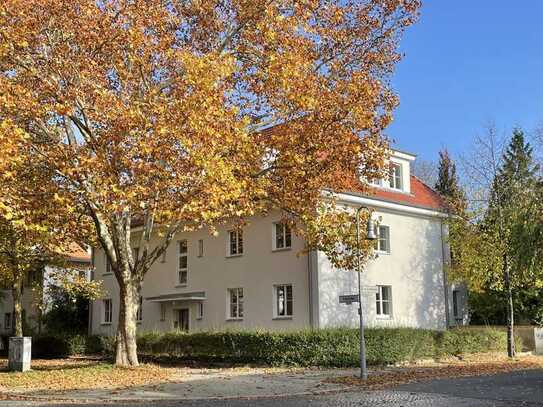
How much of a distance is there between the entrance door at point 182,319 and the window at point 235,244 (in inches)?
164

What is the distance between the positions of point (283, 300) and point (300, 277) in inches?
60.9

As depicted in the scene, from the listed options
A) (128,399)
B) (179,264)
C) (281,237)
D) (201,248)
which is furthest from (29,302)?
(128,399)

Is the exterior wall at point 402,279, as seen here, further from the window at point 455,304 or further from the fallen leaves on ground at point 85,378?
the fallen leaves on ground at point 85,378

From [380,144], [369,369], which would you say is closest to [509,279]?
[369,369]

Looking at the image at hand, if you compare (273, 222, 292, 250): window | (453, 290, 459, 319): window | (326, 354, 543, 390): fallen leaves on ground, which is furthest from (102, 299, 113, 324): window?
(326, 354, 543, 390): fallen leaves on ground

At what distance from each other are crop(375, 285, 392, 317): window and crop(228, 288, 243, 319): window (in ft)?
19.9

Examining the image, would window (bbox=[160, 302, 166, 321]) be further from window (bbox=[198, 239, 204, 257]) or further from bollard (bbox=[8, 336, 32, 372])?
bollard (bbox=[8, 336, 32, 372])

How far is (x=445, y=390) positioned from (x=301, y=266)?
11783mm

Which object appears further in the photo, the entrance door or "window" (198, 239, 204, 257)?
the entrance door

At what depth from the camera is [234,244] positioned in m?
29.7

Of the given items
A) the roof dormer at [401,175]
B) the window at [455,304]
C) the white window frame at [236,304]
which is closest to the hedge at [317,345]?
the white window frame at [236,304]

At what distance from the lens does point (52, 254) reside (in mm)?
28891

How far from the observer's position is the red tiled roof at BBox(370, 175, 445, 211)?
1142 inches

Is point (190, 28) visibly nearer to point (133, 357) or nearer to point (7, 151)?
point (7, 151)
